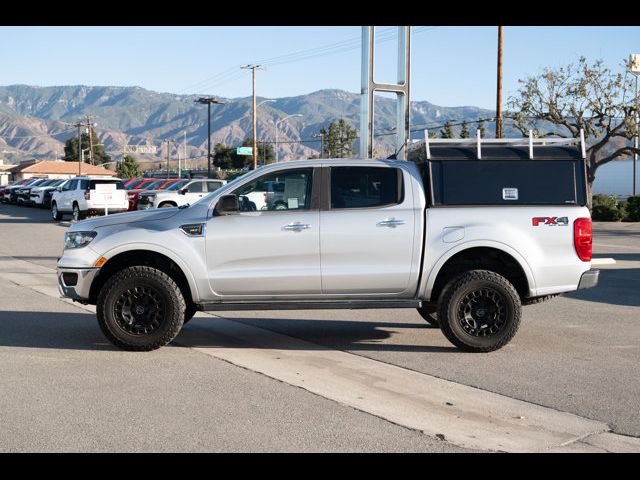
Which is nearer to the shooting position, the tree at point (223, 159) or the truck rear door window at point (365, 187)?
the truck rear door window at point (365, 187)

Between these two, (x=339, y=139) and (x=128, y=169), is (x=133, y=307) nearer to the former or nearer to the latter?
(x=128, y=169)

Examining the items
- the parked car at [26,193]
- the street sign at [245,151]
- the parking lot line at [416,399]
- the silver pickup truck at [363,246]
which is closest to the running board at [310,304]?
the silver pickup truck at [363,246]

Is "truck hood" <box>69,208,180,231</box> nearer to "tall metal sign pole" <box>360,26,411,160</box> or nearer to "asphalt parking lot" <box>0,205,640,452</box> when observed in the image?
"asphalt parking lot" <box>0,205,640,452</box>

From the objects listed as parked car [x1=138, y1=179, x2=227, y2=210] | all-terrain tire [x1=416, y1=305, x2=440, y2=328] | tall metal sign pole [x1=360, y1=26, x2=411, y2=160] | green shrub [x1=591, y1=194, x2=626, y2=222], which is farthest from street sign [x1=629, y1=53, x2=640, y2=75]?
all-terrain tire [x1=416, y1=305, x2=440, y2=328]

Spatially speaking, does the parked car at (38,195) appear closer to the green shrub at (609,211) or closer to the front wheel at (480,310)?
the green shrub at (609,211)

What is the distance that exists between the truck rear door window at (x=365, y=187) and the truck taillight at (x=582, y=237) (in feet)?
6.05

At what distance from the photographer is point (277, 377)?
7613 mm

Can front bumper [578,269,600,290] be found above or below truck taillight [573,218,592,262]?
below


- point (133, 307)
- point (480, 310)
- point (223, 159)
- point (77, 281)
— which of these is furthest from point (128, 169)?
point (480, 310)

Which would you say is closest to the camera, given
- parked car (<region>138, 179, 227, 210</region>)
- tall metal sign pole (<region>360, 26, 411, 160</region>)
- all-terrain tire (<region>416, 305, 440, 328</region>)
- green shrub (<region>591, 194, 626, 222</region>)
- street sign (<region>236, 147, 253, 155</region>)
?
all-terrain tire (<region>416, 305, 440, 328</region>)

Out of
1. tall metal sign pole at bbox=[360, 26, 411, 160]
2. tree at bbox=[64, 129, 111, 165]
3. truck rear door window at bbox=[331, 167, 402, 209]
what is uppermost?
tree at bbox=[64, 129, 111, 165]

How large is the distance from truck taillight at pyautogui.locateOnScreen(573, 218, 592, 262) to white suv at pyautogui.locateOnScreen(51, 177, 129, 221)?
25331 millimetres

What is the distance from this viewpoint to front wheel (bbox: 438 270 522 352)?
8641 mm

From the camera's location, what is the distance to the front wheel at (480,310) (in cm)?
864
